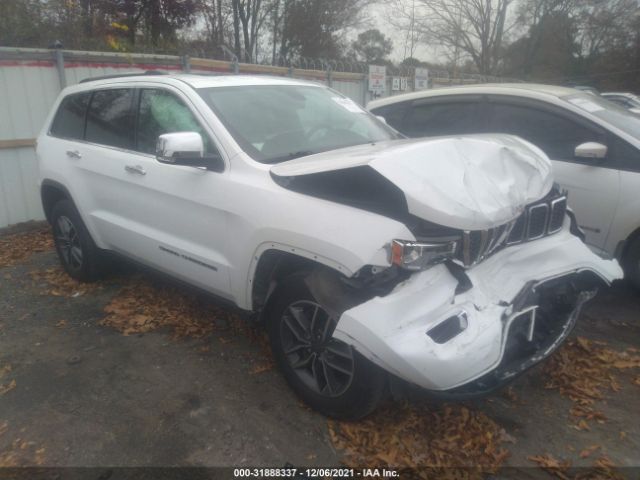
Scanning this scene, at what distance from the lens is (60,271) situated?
17.7 ft

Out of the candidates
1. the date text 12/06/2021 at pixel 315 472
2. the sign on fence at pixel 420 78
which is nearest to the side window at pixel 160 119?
the date text 12/06/2021 at pixel 315 472

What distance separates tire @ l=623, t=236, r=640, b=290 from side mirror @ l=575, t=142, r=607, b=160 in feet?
2.36

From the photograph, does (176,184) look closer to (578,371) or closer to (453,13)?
(578,371)

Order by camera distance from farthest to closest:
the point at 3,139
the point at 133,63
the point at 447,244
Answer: the point at 133,63
the point at 3,139
the point at 447,244

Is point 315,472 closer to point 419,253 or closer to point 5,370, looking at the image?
point 419,253

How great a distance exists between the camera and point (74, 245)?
4.90 metres

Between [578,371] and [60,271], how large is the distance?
4.86 metres

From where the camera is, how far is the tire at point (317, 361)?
2625mm

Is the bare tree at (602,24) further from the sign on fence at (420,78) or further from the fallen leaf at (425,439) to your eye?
the fallen leaf at (425,439)

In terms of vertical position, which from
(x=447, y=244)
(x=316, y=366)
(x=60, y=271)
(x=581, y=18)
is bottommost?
(x=60, y=271)

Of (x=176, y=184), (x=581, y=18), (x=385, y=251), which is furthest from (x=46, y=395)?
(x=581, y=18)

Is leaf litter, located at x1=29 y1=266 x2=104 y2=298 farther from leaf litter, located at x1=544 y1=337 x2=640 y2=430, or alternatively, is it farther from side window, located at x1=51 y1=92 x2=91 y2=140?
leaf litter, located at x1=544 y1=337 x2=640 y2=430

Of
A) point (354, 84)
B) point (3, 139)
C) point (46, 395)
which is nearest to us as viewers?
point (46, 395)

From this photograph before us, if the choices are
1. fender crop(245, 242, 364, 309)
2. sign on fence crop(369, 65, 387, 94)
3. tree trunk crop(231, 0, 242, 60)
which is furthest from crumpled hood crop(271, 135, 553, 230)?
tree trunk crop(231, 0, 242, 60)
